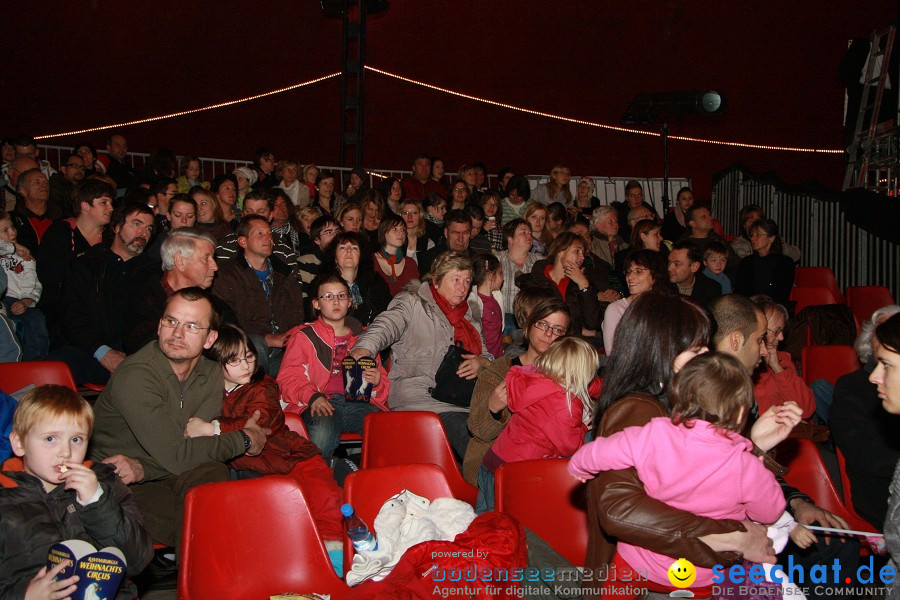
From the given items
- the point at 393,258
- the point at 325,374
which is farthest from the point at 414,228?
the point at 325,374

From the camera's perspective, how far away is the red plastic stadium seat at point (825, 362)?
4.20 metres

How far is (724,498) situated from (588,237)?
4600 mm

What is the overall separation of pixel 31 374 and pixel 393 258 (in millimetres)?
2609

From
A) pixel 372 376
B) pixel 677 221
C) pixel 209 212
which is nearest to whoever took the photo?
pixel 372 376

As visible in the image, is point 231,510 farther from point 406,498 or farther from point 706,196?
point 706,196

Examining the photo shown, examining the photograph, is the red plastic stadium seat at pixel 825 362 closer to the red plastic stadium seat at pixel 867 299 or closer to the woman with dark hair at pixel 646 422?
the red plastic stadium seat at pixel 867 299

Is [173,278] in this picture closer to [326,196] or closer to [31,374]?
[31,374]

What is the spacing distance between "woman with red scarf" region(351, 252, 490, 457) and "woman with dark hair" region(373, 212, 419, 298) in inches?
47.2

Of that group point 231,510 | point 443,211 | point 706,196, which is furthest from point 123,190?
point 706,196

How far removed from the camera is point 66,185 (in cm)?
641

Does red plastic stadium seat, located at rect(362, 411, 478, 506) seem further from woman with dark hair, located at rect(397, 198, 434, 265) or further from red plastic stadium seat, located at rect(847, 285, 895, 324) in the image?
red plastic stadium seat, located at rect(847, 285, 895, 324)

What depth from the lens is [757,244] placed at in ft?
20.7

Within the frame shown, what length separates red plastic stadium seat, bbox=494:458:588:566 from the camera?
2.47m

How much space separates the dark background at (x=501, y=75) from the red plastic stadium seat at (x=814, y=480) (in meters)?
9.10
